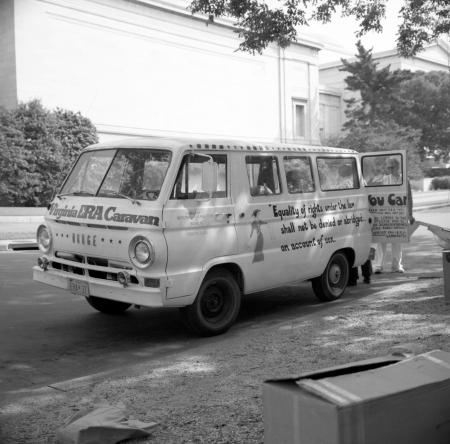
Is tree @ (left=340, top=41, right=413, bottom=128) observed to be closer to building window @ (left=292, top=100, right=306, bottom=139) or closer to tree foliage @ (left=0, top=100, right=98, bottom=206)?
building window @ (left=292, top=100, right=306, bottom=139)

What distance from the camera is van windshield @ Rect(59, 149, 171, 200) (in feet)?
20.9

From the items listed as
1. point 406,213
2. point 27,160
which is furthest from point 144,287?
point 27,160

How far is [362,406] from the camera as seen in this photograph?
2.48m

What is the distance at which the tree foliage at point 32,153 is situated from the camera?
22984 mm

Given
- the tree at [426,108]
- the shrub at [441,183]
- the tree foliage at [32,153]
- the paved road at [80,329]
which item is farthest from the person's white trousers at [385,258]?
the tree at [426,108]

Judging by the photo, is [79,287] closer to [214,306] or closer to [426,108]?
[214,306]

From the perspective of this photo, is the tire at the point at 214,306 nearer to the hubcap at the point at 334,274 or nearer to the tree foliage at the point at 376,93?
the hubcap at the point at 334,274

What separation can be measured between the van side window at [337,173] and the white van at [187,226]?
11 centimetres

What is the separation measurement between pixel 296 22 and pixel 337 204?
424 cm

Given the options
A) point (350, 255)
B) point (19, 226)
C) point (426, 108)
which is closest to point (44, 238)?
point (350, 255)

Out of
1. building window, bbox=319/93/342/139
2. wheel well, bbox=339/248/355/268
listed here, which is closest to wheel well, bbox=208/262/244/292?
wheel well, bbox=339/248/355/268

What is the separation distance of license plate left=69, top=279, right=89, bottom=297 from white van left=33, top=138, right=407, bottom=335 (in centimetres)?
1

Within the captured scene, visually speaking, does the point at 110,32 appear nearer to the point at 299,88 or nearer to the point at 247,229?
the point at 299,88

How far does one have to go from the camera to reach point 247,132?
41000 mm
